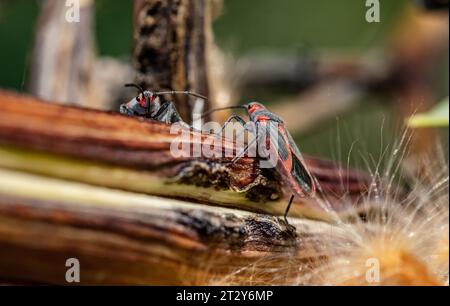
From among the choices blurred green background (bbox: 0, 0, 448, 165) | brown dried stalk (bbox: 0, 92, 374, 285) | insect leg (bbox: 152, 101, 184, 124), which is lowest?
brown dried stalk (bbox: 0, 92, 374, 285)

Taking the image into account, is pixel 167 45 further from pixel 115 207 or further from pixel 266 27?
pixel 266 27

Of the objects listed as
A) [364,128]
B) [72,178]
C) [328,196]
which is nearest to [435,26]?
[364,128]

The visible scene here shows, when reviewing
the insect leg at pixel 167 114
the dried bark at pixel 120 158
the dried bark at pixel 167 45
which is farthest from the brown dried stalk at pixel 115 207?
the dried bark at pixel 167 45

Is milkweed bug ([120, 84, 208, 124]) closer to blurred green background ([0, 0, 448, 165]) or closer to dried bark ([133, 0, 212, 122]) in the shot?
dried bark ([133, 0, 212, 122])

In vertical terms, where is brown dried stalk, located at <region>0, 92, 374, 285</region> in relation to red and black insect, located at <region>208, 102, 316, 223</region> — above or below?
below

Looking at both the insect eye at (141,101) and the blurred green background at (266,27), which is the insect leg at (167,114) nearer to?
the insect eye at (141,101)

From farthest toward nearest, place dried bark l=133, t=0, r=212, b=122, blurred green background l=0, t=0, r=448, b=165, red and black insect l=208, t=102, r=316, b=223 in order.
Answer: blurred green background l=0, t=0, r=448, b=165, dried bark l=133, t=0, r=212, b=122, red and black insect l=208, t=102, r=316, b=223

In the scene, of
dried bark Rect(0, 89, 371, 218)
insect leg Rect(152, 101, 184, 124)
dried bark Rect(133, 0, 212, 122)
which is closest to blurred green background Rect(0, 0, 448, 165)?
dried bark Rect(133, 0, 212, 122)

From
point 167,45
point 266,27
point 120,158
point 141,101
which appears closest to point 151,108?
point 141,101
